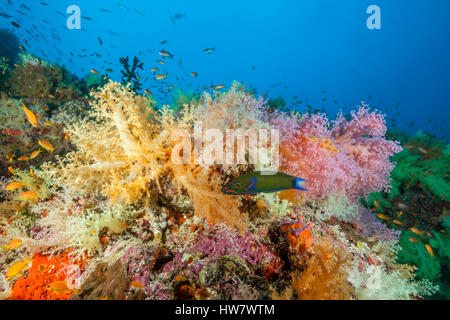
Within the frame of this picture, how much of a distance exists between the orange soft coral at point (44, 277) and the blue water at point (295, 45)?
88603 mm

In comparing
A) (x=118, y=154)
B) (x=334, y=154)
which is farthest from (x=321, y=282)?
(x=118, y=154)

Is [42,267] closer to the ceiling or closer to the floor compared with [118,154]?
closer to the floor

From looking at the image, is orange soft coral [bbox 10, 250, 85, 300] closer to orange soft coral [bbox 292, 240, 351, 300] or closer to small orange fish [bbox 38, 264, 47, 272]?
small orange fish [bbox 38, 264, 47, 272]

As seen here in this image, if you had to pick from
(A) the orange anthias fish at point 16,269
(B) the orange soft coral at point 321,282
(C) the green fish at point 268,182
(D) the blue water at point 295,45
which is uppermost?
(D) the blue water at point 295,45

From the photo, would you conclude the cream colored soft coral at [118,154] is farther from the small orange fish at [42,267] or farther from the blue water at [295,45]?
the blue water at [295,45]

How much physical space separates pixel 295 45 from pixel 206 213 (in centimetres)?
13767

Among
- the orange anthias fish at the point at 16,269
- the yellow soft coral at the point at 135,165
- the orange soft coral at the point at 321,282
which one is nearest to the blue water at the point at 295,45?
the yellow soft coral at the point at 135,165

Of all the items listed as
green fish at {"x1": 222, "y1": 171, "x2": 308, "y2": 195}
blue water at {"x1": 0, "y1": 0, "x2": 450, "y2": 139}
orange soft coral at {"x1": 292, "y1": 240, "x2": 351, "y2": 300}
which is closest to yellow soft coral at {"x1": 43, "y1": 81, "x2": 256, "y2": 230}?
green fish at {"x1": 222, "y1": 171, "x2": 308, "y2": 195}

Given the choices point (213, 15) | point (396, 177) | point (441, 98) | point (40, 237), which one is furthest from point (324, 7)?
point (40, 237)

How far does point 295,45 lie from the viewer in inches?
4486

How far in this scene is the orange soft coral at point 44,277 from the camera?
8.05 ft

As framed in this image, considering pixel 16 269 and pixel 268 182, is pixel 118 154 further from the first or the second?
pixel 268 182
